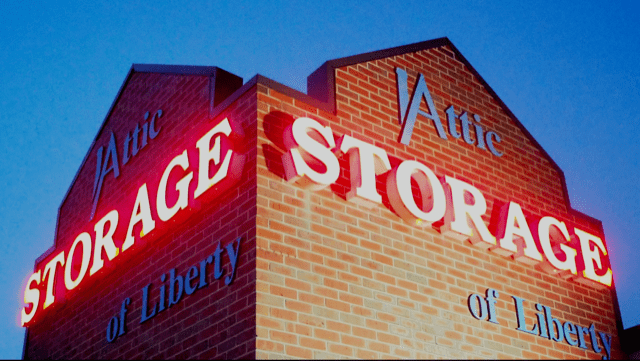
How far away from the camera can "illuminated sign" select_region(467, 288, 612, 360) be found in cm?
970

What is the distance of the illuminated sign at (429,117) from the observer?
1038 centimetres

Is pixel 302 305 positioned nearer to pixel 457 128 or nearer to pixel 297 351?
pixel 297 351

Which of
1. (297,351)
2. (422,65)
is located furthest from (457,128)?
(297,351)

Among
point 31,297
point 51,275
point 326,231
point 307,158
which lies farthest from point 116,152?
point 326,231

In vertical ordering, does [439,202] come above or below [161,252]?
above

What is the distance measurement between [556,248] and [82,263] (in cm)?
628

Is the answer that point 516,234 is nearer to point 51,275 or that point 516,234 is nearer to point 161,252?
point 161,252

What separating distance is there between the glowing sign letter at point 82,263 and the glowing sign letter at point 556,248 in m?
5.91

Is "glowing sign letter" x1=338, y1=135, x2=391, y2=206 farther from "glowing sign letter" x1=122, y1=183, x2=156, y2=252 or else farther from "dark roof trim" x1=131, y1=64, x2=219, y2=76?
"glowing sign letter" x1=122, y1=183, x2=156, y2=252

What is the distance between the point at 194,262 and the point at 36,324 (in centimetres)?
439

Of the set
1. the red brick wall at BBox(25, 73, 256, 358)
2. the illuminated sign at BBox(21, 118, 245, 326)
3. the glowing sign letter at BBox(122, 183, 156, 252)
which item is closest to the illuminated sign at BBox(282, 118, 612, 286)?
the red brick wall at BBox(25, 73, 256, 358)

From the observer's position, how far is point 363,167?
9.13m

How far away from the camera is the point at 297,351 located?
25.6ft

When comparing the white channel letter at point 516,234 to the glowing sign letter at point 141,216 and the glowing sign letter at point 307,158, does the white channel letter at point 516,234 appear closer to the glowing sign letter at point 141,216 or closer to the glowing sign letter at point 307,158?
the glowing sign letter at point 307,158
